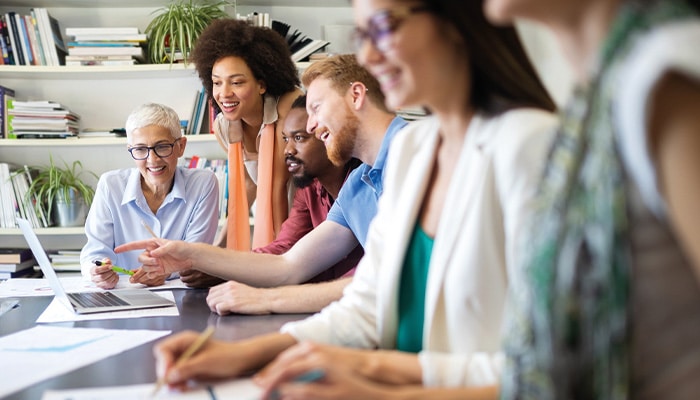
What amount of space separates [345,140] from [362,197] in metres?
0.22

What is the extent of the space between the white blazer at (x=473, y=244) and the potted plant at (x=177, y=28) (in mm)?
2749

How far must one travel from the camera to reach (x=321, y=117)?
6.63ft

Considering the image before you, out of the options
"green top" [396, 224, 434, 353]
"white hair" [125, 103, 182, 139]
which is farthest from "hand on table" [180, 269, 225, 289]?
"green top" [396, 224, 434, 353]

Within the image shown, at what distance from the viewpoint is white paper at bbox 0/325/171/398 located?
997 mm

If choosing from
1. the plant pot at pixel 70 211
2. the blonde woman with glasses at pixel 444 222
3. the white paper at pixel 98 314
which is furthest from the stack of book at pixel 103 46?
the blonde woman with glasses at pixel 444 222

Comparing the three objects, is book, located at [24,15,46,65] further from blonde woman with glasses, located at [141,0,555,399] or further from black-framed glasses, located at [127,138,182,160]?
blonde woman with glasses, located at [141,0,555,399]

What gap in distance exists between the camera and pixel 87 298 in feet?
5.46

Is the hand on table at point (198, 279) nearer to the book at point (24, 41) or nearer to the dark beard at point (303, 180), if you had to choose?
the dark beard at point (303, 180)

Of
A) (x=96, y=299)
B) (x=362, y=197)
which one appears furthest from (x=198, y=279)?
(x=362, y=197)

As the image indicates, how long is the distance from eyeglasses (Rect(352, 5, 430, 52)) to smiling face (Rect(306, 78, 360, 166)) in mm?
1086

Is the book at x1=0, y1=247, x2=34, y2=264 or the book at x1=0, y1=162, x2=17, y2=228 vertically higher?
the book at x1=0, y1=162, x2=17, y2=228

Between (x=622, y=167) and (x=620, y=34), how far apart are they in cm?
11

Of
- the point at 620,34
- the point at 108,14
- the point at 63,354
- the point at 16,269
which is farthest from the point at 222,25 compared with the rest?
the point at 620,34

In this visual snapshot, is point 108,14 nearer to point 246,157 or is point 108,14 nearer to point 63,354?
point 246,157
